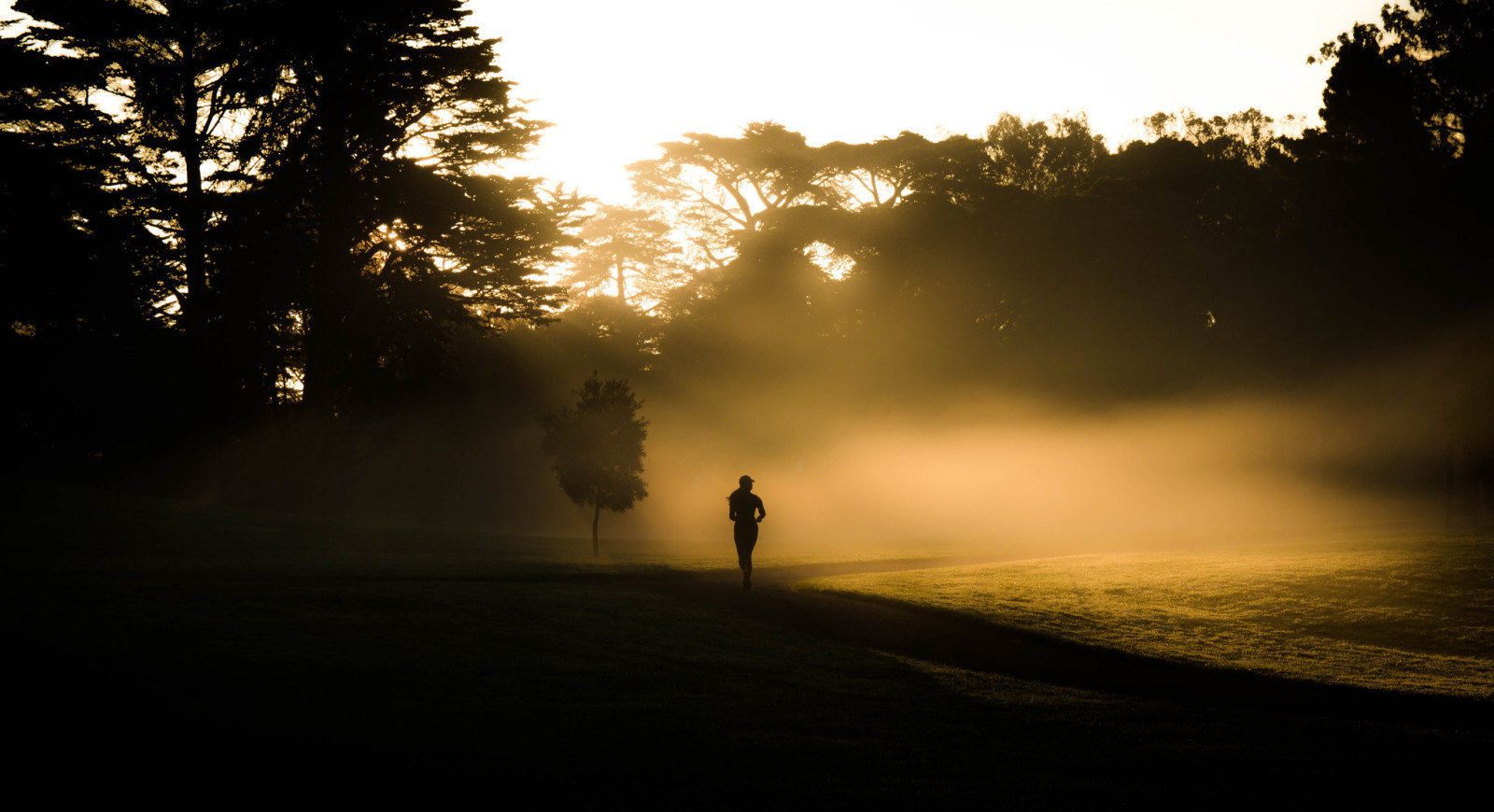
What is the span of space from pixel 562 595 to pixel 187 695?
8.20m

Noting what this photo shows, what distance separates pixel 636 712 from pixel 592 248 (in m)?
48.8

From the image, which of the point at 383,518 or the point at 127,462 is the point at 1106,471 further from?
the point at 127,462

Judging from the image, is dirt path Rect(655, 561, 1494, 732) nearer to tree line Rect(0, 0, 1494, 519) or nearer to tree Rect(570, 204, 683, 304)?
tree line Rect(0, 0, 1494, 519)

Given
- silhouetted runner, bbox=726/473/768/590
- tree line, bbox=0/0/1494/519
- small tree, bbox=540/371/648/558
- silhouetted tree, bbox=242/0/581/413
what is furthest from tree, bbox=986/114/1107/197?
silhouetted runner, bbox=726/473/768/590

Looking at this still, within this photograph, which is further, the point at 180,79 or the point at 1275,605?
the point at 180,79

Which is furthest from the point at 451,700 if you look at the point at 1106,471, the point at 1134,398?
the point at 1106,471

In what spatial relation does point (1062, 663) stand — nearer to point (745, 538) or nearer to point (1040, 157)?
point (745, 538)

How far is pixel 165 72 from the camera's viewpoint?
35.4 m

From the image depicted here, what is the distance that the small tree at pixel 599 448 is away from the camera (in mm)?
27781

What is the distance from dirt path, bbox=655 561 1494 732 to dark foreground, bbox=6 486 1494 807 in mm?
62

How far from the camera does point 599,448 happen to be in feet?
91.3

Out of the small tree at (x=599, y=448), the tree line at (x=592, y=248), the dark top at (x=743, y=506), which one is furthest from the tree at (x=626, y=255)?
the dark top at (x=743, y=506)

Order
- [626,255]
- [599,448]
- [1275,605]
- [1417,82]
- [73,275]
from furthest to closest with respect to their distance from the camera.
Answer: [626,255] → [1417,82] → [73,275] → [599,448] → [1275,605]

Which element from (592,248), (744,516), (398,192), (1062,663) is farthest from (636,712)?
(592,248)
